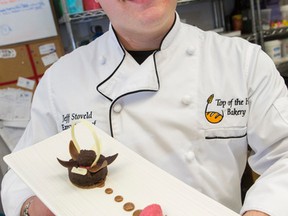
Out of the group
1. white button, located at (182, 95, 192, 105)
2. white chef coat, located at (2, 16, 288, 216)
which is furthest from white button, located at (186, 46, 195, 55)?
white button, located at (182, 95, 192, 105)

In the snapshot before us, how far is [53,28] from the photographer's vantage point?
67.6 inches

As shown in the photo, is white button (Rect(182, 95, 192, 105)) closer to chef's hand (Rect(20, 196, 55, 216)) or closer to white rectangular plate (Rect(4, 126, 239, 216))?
white rectangular plate (Rect(4, 126, 239, 216))

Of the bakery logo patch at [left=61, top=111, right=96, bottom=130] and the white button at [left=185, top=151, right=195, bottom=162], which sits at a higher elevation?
the bakery logo patch at [left=61, top=111, right=96, bottom=130]

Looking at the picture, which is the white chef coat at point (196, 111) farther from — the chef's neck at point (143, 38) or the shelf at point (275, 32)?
the shelf at point (275, 32)

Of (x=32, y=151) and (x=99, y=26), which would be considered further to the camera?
(x=99, y=26)

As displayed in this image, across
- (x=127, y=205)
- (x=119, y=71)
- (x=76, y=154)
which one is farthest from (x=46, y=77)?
(x=127, y=205)

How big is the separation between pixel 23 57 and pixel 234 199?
1.38m

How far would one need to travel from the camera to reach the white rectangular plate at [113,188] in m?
0.48

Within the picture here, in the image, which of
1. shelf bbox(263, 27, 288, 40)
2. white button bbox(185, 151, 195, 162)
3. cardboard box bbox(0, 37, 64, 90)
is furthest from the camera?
shelf bbox(263, 27, 288, 40)

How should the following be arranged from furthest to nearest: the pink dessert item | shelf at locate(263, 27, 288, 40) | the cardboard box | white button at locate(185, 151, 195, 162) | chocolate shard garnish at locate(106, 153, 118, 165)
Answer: shelf at locate(263, 27, 288, 40), the cardboard box, white button at locate(185, 151, 195, 162), chocolate shard garnish at locate(106, 153, 118, 165), the pink dessert item

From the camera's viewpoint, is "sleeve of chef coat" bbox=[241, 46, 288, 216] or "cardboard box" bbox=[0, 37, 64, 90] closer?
"sleeve of chef coat" bbox=[241, 46, 288, 216]

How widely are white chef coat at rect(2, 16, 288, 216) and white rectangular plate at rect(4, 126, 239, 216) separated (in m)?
0.12

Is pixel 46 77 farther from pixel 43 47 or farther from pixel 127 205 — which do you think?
pixel 43 47

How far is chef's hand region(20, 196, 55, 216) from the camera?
0.66 metres
